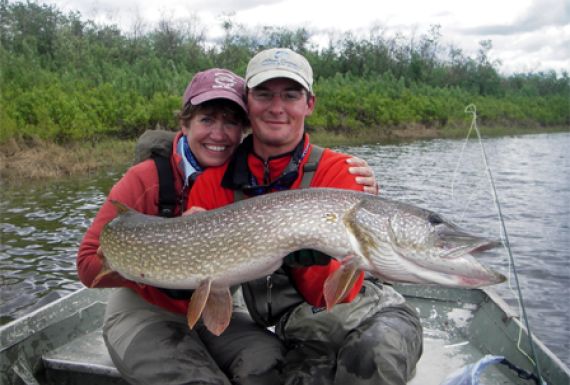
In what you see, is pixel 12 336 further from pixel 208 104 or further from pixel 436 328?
pixel 436 328

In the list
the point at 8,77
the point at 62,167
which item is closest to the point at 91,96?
the point at 8,77

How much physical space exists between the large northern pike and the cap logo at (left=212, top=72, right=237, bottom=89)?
782 mm

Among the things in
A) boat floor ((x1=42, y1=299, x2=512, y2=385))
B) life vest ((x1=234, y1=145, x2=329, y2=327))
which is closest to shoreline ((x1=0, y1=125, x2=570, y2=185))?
boat floor ((x1=42, y1=299, x2=512, y2=385))

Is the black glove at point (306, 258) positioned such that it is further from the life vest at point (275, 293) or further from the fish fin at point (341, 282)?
the life vest at point (275, 293)

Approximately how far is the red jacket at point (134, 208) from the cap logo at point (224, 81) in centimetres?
57

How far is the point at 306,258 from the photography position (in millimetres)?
2605

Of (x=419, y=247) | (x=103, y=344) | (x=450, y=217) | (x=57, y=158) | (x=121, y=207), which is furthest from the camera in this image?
(x=57, y=158)

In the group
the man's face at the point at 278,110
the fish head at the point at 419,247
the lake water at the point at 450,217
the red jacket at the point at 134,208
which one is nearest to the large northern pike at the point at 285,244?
the fish head at the point at 419,247

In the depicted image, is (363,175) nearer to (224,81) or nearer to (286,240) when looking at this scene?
(286,240)

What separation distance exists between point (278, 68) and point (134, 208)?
1.10 m

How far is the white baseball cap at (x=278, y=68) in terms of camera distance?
2.92 meters

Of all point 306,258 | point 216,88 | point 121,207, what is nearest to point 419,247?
point 306,258

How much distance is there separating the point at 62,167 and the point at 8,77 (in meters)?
5.63

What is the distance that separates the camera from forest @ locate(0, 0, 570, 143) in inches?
741
